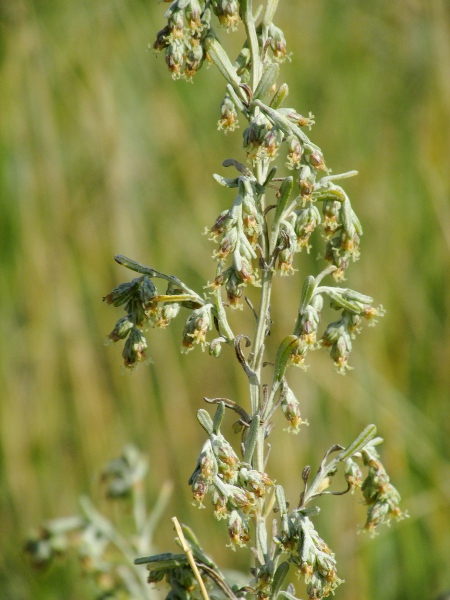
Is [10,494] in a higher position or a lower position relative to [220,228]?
lower

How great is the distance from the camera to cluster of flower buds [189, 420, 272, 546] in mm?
1963

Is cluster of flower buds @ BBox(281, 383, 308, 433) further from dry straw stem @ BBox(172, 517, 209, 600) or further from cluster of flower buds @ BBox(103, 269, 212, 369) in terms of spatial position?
dry straw stem @ BBox(172, 517, 209, 600)

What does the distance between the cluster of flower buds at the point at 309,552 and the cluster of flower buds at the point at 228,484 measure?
0.34 feet

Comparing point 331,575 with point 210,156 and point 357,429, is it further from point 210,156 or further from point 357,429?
point 210,156

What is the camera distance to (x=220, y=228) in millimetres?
2035

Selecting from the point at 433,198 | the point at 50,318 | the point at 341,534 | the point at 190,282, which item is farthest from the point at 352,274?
the point at 50,318

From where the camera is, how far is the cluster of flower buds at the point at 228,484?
1.96 metres

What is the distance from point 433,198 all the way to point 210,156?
1632 mm

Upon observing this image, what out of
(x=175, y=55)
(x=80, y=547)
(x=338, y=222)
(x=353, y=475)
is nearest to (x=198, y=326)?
(x=338, y=222)

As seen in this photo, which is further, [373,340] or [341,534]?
[373,340]

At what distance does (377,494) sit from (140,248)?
146 inches

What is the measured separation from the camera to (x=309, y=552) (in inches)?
76.8

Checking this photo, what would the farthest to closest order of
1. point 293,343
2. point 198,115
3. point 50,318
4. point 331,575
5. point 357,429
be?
point 198,115, point 50,318, point 357,429, point 293,343, point 331,575

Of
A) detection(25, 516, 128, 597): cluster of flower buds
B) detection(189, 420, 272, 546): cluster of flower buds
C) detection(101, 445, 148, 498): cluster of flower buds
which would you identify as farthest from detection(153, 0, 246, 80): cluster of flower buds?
detection(25, 516, 128, 597): cluster of flower buds
